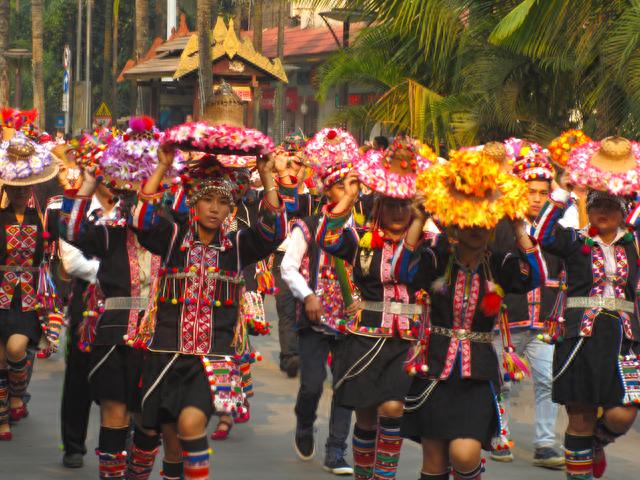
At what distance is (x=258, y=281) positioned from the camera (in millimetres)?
12094

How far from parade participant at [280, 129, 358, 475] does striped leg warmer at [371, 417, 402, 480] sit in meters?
0.95

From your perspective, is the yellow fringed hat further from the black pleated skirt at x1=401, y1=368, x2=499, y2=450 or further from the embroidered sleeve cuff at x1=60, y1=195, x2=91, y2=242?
the embroidered sleeve cuff at x1=60, y1=195, x2=91, y2=242

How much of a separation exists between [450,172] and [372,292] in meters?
1.65

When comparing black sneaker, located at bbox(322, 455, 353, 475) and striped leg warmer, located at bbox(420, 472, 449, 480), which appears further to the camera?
black sneaker, located at bbox(322, 455, 353, 475)

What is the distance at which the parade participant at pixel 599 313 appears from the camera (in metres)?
8.18

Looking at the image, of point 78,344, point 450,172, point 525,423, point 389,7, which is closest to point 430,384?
point 450,172

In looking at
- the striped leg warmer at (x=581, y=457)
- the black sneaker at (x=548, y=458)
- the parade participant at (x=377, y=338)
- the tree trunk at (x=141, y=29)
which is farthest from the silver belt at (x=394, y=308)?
the tree trunk at (x=141, y=29)

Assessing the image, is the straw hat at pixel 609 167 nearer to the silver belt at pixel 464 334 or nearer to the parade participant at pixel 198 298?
the silver belt at pixel 464 334

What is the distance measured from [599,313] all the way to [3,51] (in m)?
33.6

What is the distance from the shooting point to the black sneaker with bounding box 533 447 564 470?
10055 millimetres

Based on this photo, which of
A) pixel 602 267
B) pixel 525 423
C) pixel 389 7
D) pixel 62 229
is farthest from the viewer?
pixel 389 7

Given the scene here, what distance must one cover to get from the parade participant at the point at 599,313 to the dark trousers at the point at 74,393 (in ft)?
9.76

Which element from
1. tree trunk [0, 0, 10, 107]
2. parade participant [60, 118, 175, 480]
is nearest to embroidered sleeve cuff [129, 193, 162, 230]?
parade participant [60, 118, 175, 480]

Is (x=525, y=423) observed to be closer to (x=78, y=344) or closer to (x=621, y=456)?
(x=621, y=456)
